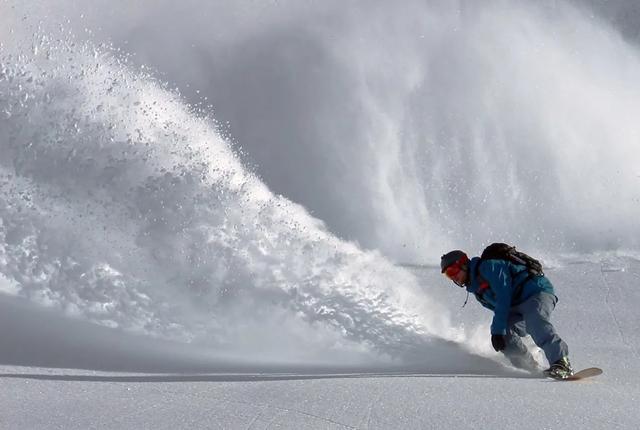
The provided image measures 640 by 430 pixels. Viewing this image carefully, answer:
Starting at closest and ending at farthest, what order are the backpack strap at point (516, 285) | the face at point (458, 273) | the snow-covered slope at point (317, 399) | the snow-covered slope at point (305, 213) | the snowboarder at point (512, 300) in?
the snow-covered slope at point (317, 399) < the snow-covered slope at point (305, 213) < the snowboarder at point (512, 300) < the backpack strap at point (516, 285) < the face at point (458, 273)

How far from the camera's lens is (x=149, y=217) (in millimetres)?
6465

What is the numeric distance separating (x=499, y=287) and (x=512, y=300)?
0.56 ft

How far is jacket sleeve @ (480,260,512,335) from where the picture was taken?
17.0 feet

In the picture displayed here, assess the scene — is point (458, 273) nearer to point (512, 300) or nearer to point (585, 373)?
point (512, 300)

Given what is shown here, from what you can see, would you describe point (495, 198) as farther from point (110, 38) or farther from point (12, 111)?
point (12, 111)

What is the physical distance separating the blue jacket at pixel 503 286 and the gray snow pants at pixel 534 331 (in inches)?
2.2

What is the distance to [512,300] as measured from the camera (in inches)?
210

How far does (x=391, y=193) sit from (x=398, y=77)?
8.32ft

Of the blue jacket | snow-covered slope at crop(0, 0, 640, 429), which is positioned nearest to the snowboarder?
the blue jacket

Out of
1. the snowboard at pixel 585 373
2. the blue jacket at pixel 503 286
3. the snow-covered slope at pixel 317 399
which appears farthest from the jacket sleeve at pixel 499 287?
the snowboard at pixel 585 373

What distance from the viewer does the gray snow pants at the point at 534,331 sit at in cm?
497

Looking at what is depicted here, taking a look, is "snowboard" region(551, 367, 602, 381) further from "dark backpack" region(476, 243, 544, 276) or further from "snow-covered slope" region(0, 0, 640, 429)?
"dark backpack" region(476, 243, 544, 276)

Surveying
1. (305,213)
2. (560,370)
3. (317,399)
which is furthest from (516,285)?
(305,213)

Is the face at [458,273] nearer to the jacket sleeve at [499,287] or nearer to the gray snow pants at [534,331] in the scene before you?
the jacket sleeve at [499,287]
